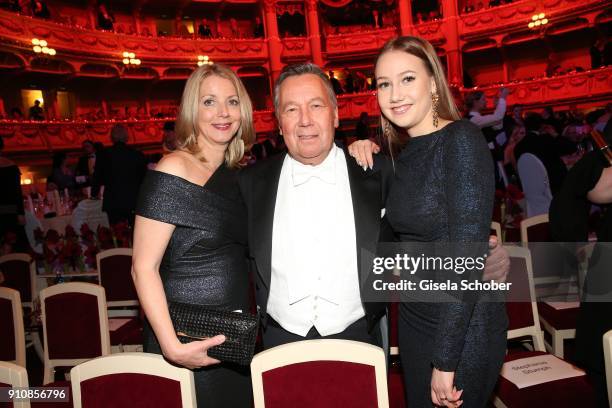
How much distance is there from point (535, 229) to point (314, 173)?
240 cm

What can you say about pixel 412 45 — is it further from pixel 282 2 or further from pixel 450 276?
pixel 282 2

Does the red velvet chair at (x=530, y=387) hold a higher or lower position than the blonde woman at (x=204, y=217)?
lower

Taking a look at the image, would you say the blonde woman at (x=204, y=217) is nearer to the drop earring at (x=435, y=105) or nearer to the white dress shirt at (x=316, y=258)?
the white dress shirt at (x=316, y=258)

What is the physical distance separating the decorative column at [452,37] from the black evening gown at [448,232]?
58.0 ft

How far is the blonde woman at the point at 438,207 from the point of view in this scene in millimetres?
1409

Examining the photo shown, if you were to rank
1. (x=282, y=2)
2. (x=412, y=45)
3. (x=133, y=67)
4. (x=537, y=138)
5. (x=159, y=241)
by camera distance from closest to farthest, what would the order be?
(x=412, y=45) < (x=159, y=241) < (x=537, y=138) < (x=133, y=67) < (x=282, y=2)

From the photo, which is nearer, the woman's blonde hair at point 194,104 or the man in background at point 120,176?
the woman's blonde hair at point 194,104

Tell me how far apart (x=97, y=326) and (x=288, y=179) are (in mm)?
1725

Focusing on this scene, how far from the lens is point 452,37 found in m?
18.0

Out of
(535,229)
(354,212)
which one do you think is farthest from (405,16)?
(354,212)

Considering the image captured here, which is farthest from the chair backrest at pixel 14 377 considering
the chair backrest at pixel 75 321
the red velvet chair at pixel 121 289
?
the red velvet chair at pixel 121 289

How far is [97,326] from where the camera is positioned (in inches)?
113

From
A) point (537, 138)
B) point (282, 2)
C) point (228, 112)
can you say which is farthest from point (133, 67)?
point (228, 112)

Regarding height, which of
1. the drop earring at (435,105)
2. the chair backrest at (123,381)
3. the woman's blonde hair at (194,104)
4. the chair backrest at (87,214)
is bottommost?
the chair backrest at (123,381)
